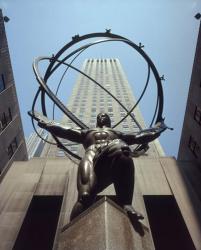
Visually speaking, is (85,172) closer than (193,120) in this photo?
Yes

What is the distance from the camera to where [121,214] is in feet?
13.5

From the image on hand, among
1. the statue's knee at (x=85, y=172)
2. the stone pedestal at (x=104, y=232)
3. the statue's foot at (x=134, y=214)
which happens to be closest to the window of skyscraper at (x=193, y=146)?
the statue's knee at (x=85, y=172)

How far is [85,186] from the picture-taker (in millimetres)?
4465

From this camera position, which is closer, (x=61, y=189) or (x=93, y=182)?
(x=93, y=182)

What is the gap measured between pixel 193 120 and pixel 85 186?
14864mm

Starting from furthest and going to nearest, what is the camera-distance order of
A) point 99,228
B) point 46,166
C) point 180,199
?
point 46,166 → point 180,199 → point 99,228

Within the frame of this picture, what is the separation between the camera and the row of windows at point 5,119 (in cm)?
1855

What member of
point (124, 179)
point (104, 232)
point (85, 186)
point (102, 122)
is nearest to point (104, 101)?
point (102, 122)

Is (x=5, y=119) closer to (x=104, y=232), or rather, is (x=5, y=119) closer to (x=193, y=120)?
(x=193, y=120)

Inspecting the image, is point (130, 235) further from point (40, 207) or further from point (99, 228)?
point (40, 207)

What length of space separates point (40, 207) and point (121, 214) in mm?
7875

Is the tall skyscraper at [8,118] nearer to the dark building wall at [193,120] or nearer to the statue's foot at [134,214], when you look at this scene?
the dark building wall at [193,120]

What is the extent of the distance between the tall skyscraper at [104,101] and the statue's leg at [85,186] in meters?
30.4

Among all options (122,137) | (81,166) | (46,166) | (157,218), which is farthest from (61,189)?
(81,166)
